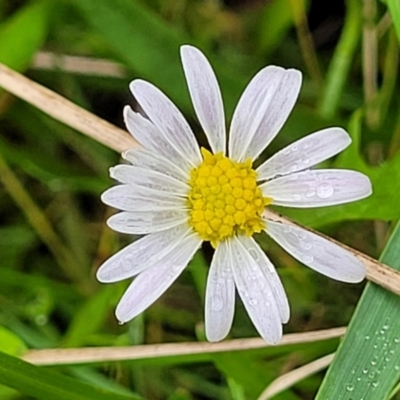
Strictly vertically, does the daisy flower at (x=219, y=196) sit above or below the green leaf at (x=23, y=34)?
below

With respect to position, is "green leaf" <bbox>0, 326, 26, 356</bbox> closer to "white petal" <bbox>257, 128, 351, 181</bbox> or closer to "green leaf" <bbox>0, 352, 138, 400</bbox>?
"green leaf" <bbox>0, 352, 138, 400</bbox>

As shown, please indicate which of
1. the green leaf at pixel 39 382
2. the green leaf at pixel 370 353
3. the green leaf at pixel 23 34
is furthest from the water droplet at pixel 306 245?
the green leaf at pixel 23 34

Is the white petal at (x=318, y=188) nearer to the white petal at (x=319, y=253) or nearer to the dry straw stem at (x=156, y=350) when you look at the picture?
the white petal at (x=319, y=253)

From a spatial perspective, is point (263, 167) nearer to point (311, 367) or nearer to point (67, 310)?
point (311, 367)

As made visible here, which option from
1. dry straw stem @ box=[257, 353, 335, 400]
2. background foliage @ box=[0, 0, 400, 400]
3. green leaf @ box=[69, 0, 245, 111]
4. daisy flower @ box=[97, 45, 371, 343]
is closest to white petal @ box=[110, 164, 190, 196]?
daisy flower @ box=[97, 45, 371, 343]

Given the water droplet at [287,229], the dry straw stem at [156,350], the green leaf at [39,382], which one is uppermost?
the water droplet at [287,229]

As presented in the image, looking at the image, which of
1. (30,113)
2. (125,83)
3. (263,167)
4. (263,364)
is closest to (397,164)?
(263,167)
